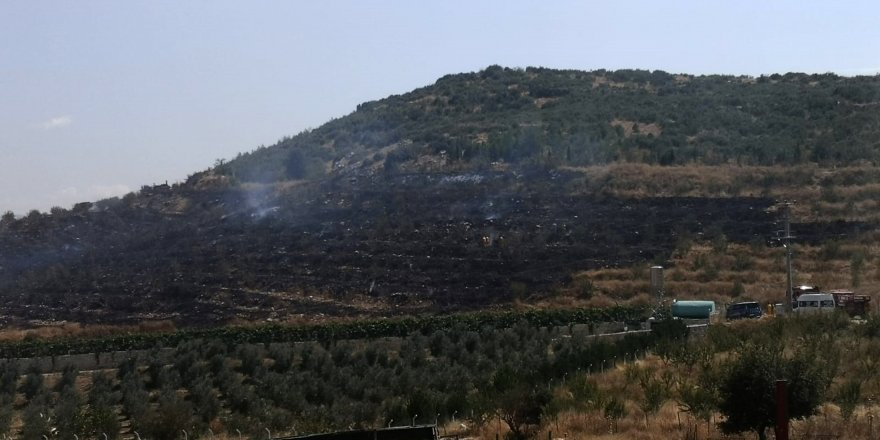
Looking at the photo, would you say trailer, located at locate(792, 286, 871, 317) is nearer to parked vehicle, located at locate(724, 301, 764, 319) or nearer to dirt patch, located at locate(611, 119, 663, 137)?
parked vehicle, located at locate(724, 301, 764, 319)

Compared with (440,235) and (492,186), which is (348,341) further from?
(492,186)

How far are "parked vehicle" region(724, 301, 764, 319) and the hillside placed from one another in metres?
9.80

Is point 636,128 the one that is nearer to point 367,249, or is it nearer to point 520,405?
point 367,249

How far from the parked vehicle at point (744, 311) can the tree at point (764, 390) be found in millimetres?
23759

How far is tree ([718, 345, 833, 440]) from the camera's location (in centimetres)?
2170

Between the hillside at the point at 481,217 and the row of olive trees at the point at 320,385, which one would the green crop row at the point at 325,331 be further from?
the hillside at the point at 481,217

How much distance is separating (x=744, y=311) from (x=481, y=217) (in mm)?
31433

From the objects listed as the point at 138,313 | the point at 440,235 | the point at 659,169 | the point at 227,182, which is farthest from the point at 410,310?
the point at 227,182

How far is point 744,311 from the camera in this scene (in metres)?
46.2

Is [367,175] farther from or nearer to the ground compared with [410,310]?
farther from the ground

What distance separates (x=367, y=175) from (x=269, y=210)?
31.6 feet

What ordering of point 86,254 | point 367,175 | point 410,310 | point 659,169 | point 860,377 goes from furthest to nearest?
point 367,175 → point 86,254 → point 659,169 → point 410,310 → point 860,377

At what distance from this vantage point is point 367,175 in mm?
91812

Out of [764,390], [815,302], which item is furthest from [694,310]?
[764,390]
